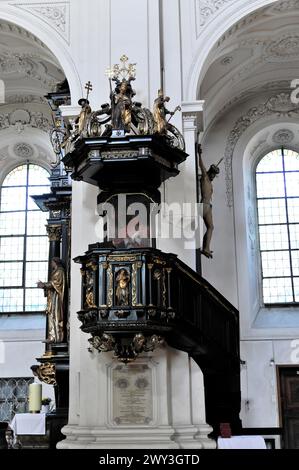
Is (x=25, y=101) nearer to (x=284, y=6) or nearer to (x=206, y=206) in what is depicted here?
(x=206, y=206)

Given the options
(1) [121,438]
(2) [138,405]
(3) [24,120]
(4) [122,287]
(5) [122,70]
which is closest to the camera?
(4) [122,287]

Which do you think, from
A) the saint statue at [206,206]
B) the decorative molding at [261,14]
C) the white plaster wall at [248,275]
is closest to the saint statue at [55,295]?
the saint statue at [206,206]

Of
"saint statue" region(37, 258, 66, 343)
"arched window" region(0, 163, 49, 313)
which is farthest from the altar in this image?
"arched window" region(0, 163, 49, 313)

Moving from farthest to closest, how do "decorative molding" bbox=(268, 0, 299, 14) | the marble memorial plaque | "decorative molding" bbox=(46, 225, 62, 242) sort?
"decorative molding" bbox=(46, 225, 62, 242)
"decorative molding" bbox=(268, 0, 299, 14)
the marble memorial plaque

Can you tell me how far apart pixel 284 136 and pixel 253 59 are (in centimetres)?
220

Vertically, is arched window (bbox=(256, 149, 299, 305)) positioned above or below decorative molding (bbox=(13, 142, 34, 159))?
below

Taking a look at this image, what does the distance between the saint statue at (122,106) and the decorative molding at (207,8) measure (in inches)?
82.7

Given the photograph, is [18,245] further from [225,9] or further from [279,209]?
[225,9]

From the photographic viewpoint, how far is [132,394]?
816cm

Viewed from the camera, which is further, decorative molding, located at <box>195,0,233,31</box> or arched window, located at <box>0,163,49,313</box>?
arched window, located at <box>0,163,49,313</box>

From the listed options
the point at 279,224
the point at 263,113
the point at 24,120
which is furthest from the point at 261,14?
the point at 24,120

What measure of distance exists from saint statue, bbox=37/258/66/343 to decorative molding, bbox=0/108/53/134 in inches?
191

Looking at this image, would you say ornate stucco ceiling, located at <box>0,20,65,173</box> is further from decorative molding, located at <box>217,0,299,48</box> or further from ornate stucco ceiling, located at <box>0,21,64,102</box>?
decorative molding, located at <box>217,0,299,48</box>

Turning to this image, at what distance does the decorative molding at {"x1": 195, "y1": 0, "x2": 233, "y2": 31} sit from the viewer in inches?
384
